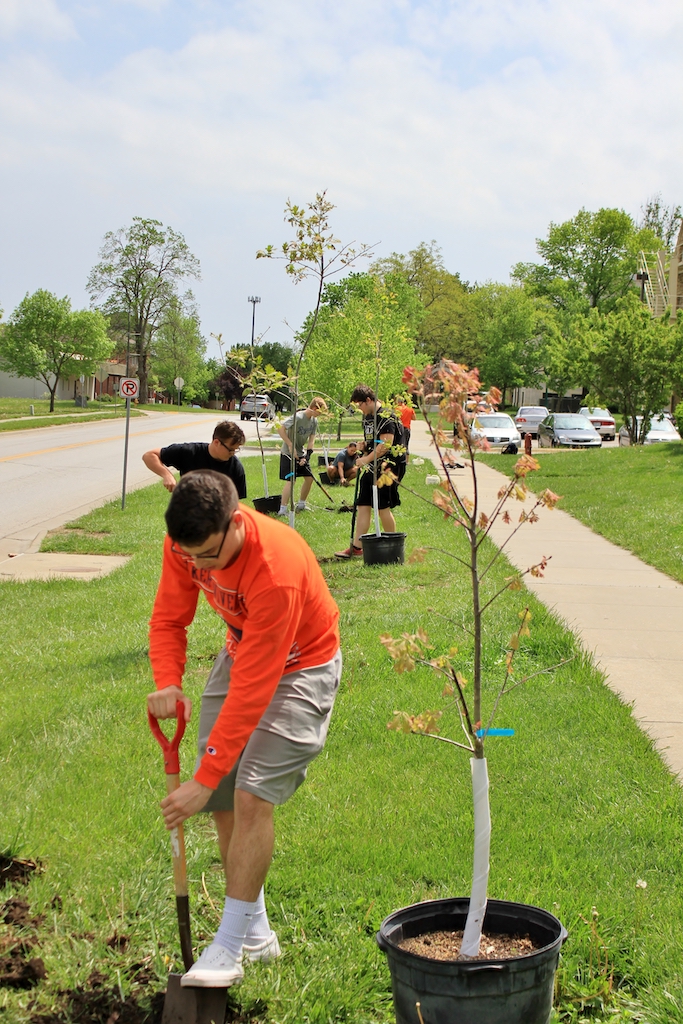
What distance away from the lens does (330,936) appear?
3184mm

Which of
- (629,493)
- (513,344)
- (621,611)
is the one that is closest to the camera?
(621,611)

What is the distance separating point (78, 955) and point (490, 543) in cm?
880

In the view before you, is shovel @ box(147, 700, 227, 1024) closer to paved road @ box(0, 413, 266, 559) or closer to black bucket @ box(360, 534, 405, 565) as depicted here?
black bucket @ box(360, 534, 405, 565)

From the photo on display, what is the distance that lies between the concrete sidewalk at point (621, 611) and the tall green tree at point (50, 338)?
48446mm

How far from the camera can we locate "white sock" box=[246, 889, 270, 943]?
117 inches

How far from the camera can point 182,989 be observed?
2713 mm

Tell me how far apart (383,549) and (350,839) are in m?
5.99

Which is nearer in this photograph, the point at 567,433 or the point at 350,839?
the point at 350,839

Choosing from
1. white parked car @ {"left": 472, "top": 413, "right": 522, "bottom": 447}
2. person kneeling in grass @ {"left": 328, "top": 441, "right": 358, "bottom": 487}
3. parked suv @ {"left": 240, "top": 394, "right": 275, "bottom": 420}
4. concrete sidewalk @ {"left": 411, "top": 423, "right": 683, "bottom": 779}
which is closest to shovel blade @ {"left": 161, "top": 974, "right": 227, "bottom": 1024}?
concrete sidewalk @ {"left": 411, "top": 423, "right": 683, "bottom": 779}

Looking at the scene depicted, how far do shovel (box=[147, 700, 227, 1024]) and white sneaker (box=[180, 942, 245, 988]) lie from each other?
0.04m

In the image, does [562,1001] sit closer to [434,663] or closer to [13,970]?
[434,663]

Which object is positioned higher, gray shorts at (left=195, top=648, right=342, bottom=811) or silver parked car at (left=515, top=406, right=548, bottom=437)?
silver parked car at (left=515, top=406, right=548, bottom=437)

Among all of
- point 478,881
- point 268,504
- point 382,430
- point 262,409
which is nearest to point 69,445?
point 262,409

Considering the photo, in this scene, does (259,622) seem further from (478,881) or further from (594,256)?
(594,256)
